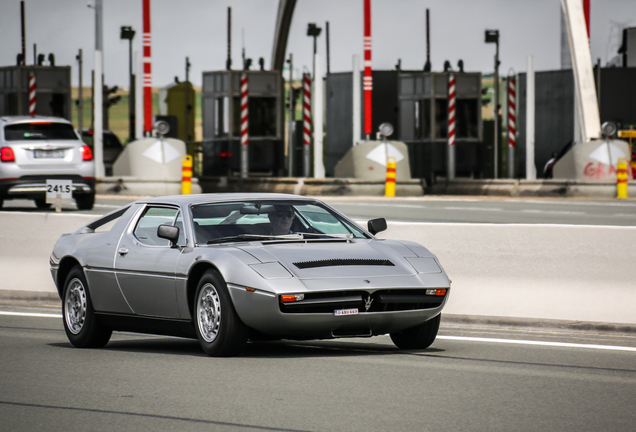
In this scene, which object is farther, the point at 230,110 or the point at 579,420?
the point at 230,110

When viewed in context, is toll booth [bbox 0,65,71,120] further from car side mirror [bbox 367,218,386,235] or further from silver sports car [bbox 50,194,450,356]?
car side mirror [bbox 367,218,386,235]

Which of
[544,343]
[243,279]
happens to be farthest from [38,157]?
[243,279]

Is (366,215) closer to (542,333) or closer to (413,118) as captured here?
(542,333)

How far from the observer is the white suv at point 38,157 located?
19.3 meters

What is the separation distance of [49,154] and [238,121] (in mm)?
15629

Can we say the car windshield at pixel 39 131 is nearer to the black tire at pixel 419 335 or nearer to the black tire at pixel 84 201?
the black tire at pixel 84 201

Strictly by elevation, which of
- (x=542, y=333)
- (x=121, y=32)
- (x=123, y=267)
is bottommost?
(x=542, y=333)

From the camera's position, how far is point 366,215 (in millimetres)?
20703

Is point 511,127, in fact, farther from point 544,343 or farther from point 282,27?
point 544,343

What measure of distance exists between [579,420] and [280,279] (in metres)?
2.40

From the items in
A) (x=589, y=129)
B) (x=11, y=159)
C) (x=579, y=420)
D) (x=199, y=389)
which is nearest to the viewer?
(x=579, y=420)

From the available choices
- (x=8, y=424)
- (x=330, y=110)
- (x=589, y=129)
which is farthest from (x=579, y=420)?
(x=330, y=110)

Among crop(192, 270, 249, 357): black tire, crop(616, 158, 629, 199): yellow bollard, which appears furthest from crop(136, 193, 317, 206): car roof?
crop(616, 158, 629, 199): yellow bollard

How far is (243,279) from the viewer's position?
7227 mm
